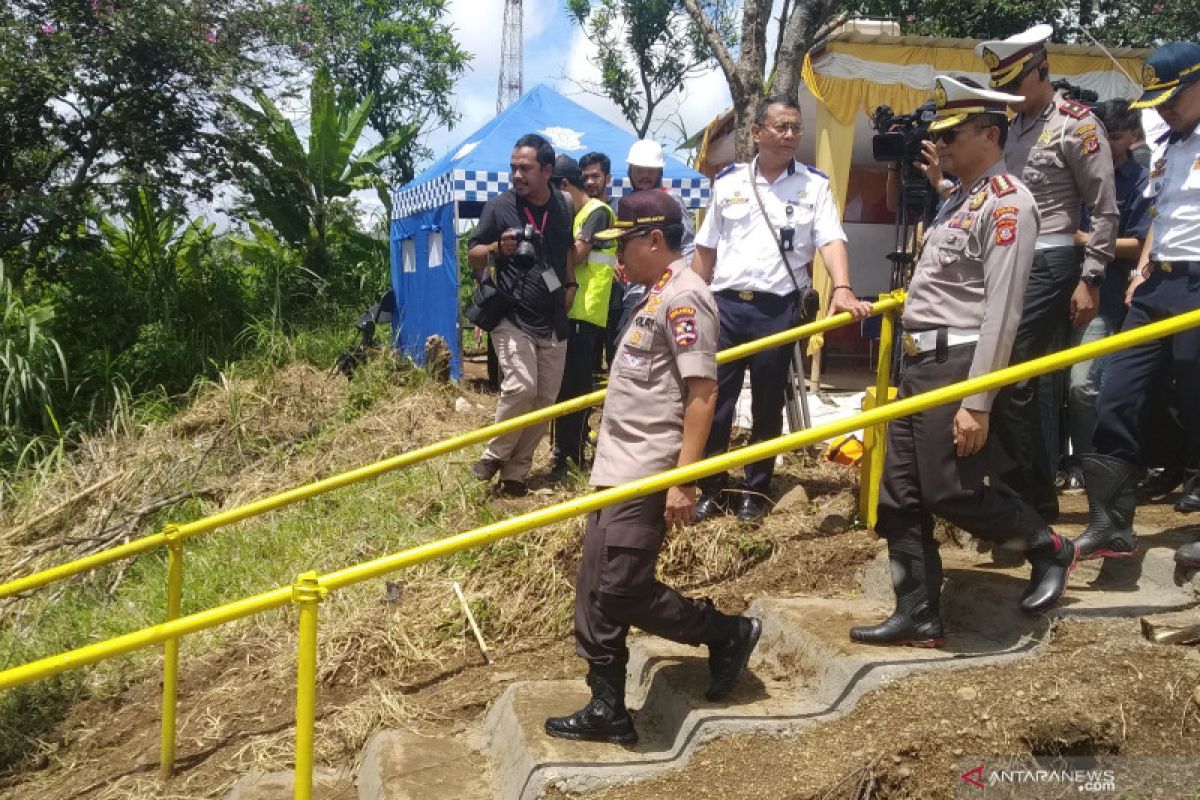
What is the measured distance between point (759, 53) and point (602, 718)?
211 inches

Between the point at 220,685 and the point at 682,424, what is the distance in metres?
2.56

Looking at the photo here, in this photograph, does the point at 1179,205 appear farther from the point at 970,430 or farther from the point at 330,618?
the point at 330,618

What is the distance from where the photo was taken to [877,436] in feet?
14.4

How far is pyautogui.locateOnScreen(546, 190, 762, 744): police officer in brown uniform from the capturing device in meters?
3.24

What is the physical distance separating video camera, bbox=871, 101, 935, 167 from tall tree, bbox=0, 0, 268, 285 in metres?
7.26

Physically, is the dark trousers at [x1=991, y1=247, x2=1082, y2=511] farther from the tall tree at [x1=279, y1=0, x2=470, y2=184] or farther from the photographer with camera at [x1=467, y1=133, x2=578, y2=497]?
the tall tree at [x1=279, y1=0, x2=470, y2=184]

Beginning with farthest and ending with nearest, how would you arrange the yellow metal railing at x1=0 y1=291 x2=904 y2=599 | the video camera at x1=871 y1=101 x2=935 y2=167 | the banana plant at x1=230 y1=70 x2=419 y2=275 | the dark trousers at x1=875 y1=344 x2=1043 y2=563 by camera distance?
the banana plant at x1=230 y1=70 x2=419 y2=275 → the video camera at x1=871 y1=101 x2=935 y2=167 → the yellow metal railing at x1=0 y1=291 x2=904 y2=599 → the dark trousers at x1=875 y1=344 x2=1043 y2=563

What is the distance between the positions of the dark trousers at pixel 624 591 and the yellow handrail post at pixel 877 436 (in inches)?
45.8

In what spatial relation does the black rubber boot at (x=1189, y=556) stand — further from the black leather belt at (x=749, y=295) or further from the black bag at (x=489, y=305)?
the black bag at (x=489, y=305)

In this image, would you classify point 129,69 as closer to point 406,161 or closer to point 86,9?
point 86,9

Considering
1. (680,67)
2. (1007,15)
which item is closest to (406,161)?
(680,67)

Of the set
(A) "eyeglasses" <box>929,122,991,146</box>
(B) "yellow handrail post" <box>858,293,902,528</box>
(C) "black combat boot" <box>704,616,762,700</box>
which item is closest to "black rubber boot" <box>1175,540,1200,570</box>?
(B) "yellow handrail post" <box>858,293,902,528</box>

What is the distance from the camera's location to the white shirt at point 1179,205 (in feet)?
12.3

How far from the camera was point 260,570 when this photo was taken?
587 cm
